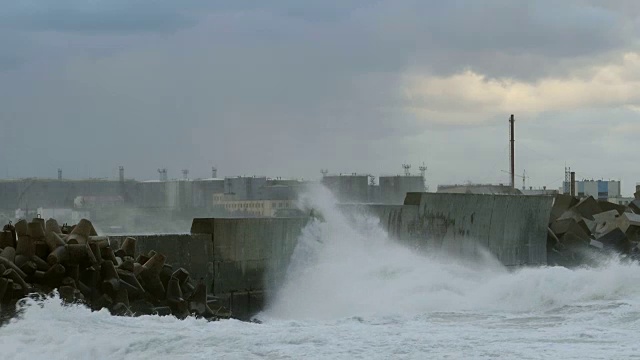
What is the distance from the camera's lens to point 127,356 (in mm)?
8797

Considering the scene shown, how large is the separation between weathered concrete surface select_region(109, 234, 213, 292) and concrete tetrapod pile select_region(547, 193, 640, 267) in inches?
468

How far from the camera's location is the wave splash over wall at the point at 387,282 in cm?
1519

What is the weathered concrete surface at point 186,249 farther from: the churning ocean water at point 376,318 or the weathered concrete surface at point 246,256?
the churning ocean water at point 376,318

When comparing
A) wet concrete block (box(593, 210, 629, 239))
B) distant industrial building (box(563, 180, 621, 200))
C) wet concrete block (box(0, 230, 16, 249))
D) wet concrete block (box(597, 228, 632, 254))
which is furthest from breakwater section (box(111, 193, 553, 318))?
distant industrial building (box(563, 180, 621, 200))

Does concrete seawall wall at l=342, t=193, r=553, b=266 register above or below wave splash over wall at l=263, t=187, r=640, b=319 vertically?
above

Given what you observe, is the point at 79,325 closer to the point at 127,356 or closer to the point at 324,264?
the point at 127,356

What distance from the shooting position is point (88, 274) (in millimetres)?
10844

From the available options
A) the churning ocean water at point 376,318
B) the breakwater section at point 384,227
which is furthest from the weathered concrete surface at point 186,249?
the churning ocean water at point 376,318

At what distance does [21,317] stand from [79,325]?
2.13 ft

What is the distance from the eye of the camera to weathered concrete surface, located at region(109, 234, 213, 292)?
42.4 feet

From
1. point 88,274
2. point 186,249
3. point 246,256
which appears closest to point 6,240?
point 88,274

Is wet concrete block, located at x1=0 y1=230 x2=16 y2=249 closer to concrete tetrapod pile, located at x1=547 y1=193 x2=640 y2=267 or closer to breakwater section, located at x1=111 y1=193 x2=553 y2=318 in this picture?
breakwater section, located at x1=111 y1=193 x2=553 y2=318

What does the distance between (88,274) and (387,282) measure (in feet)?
23.3

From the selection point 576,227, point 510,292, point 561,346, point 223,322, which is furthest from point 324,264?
point 576,227
